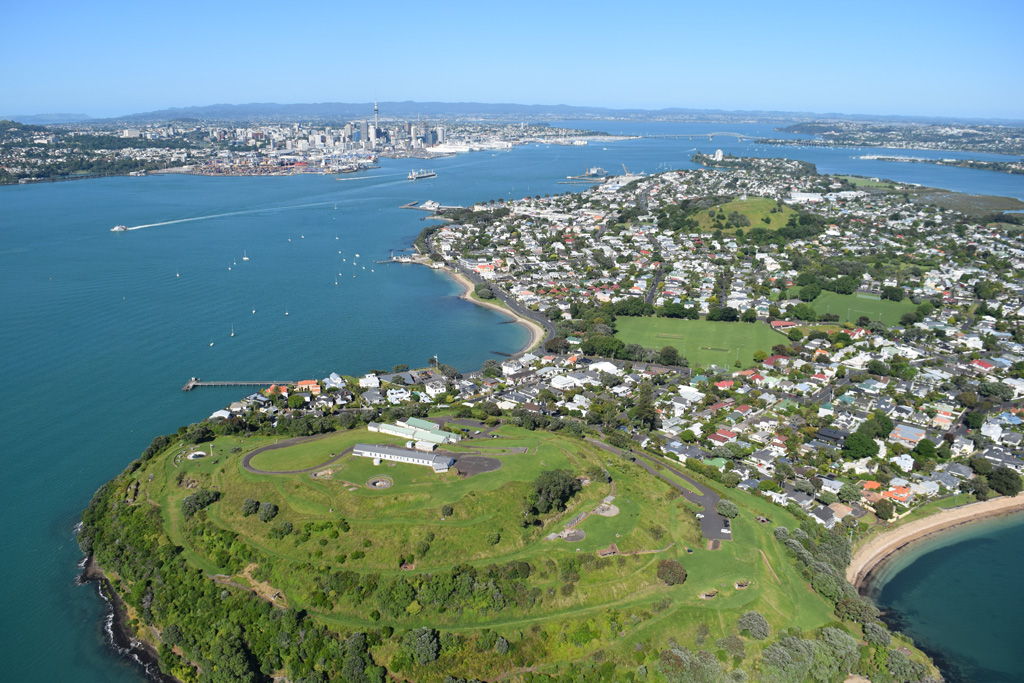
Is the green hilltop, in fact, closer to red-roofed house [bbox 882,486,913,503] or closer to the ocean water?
the ocean water

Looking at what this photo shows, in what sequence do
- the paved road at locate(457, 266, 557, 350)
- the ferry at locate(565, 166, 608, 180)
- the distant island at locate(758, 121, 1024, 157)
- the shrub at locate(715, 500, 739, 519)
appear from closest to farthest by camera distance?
the shrub at locate(715, 500, 739, 519)
the paved road at locate(457, 266, 557, 350)
the ferry at locate(565, 166, 608, 180)
the distant island at locate(758, 121, 1024, 157)

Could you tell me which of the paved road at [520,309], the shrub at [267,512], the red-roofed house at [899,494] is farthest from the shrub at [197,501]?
the red-roofed house at [899,494]

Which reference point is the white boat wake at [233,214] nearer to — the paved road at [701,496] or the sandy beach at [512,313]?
the sandy beach at [512,313]

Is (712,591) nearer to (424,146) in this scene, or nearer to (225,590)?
(225,590)

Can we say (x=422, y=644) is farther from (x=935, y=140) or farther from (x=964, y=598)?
(x=935, y=140)

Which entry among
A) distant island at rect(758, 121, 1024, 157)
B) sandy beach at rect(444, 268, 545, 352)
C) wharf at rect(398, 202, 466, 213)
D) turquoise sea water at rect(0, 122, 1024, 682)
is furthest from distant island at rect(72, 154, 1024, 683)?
distant island at rect(758, 121, 1024, 157)
